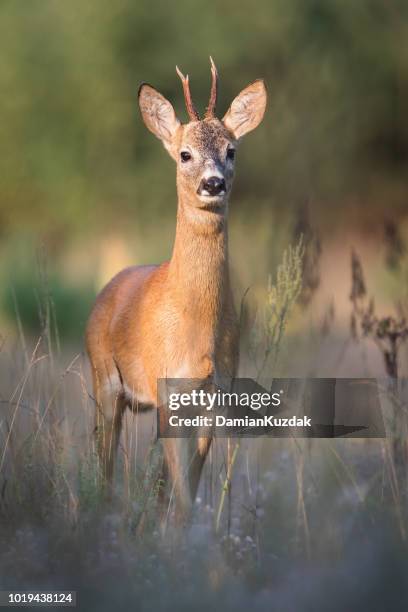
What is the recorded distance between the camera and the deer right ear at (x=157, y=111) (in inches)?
172

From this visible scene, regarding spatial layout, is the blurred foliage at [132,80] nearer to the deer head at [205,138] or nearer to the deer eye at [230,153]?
the deer head at [205,138]

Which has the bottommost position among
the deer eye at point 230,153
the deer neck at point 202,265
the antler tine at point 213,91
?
the deer neck at point 202,265

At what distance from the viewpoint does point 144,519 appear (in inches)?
140

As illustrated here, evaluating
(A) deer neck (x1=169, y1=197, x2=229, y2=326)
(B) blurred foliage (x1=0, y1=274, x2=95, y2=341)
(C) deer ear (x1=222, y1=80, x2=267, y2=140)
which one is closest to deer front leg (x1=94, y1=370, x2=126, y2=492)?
(A) deer neck (x1=169, y1=197, x2=229, y2=326)

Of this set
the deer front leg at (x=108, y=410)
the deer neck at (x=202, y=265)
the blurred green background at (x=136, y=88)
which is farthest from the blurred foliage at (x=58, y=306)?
the deer neck at (x=202, y=265)

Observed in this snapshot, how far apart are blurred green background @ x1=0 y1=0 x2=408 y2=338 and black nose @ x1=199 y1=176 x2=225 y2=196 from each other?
872 centimetres

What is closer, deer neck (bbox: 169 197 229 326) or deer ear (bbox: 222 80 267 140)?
deer neck (bbox: 169 197 229 326)

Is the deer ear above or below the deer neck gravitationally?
above

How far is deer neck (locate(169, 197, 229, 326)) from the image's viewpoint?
4.12 m

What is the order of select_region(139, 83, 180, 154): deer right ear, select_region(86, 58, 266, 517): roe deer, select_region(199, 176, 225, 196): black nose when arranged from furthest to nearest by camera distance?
1. select_region(139, 83, 180, 154): deer right ear
2. select_region(86, 58, 266, 517): roe deer
3. select_region(199, 176, 225, 196): black nose

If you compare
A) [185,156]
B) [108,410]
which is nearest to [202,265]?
[185,156]

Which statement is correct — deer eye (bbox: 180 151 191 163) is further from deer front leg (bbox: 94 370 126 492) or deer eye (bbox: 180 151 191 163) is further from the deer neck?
deer front leg (bbox: 94 370 126 492)

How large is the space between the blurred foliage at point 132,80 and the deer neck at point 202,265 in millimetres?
9395

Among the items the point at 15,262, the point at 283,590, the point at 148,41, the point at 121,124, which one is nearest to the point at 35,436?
the point at 283,590
